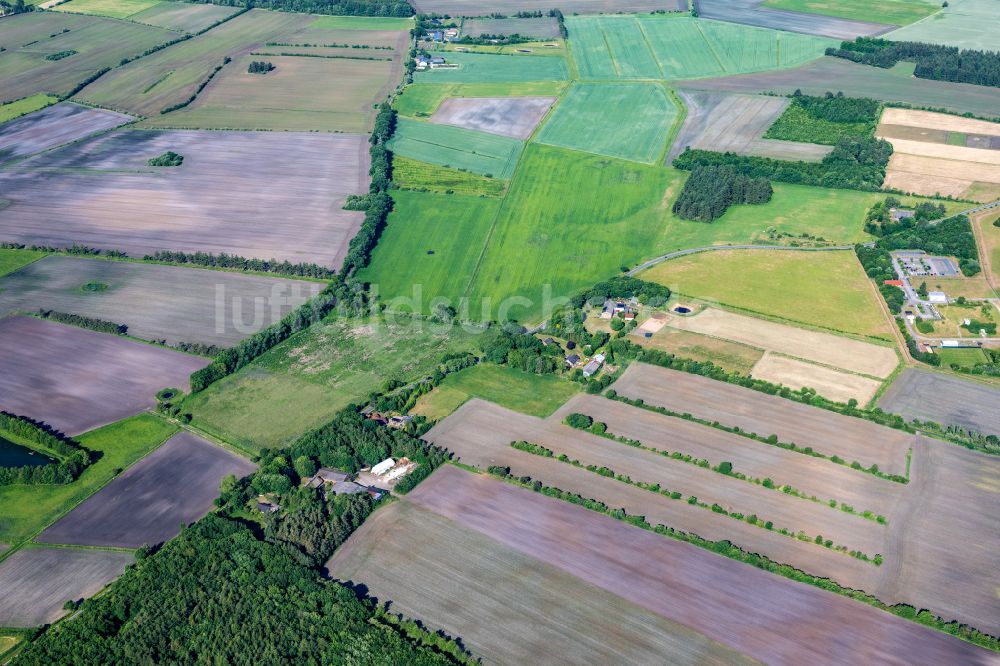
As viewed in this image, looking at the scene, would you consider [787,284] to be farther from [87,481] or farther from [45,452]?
[45,452]

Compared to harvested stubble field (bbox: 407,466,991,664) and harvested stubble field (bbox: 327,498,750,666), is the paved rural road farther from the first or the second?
harvested stubble field (bbox: 327,498,750,666)

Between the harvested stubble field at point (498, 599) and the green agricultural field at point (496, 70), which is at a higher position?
the green agricultural field at point (496, 70)

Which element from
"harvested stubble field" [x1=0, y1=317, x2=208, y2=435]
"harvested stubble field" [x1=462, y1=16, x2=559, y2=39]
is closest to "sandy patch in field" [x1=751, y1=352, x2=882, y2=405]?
"harvested stubble field" [x1=0, y1=317, x2=208, y2=435]

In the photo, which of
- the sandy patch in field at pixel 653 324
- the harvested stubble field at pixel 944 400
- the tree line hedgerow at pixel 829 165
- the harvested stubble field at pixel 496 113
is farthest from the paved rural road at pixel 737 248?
the harvested stubble field at pixel 496 113

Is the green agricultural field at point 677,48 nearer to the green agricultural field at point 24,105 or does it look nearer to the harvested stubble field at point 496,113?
the harvested stubble field at point 496,113

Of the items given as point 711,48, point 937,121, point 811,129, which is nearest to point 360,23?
point 711,48

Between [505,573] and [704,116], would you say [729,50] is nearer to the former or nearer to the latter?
[704,116]
